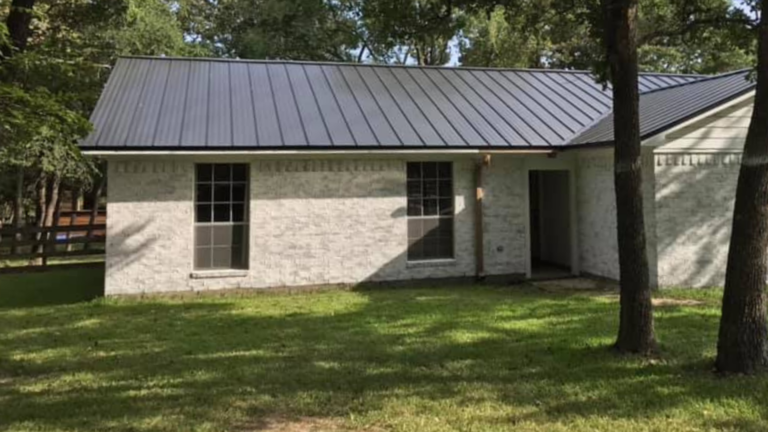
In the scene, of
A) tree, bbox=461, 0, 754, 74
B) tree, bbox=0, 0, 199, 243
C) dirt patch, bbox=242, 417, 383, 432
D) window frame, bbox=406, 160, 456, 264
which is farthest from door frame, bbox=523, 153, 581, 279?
dirt patch, bbox=242, 417, 383, 432

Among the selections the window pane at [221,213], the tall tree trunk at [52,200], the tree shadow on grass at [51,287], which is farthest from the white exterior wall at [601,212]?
the tall tree trunk at [52,200]

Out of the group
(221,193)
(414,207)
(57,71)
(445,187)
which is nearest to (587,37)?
(445,187)

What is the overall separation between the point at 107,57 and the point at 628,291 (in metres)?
19.0

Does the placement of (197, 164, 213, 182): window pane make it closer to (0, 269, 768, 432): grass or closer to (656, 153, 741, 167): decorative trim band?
(0, 269, 768, 432): grass

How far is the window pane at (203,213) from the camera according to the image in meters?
11.1

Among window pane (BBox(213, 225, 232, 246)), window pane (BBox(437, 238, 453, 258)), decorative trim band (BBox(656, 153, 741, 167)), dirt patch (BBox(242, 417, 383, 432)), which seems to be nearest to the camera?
dirt patch (BBox(242, 417, 383, 432))

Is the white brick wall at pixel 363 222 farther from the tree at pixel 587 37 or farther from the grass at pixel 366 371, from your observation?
the tree at pixel 587 37

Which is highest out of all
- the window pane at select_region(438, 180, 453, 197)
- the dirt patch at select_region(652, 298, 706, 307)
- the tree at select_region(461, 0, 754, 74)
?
the tree at select_region(461, 0, 754, 74)

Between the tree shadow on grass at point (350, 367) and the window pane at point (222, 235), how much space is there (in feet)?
6.16

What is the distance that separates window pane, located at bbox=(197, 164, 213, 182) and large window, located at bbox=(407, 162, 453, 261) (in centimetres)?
380

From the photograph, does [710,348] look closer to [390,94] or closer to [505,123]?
[505,123]

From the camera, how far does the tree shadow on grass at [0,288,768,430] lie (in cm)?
469

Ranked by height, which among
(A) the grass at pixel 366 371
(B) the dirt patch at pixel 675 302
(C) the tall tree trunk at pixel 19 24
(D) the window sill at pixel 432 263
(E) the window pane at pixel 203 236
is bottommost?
(A) the grass at pixel 366 371

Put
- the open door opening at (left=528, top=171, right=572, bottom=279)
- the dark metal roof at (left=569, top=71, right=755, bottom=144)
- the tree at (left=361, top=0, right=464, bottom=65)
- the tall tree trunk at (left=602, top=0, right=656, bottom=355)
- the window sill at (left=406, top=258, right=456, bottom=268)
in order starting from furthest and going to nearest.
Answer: the open door opening at (left=528, top=171, right=572, bottom=279) → the window sill at (left=406, top=258, right=456, bottom=268) → the dark metal roof at (left=569, top=71, right=755, bottom=144) → the tree at (left=361, top=0, right=464, bottom=65) → the tall tree trunk at (left=602, top=0, right=656, bottom=355)
